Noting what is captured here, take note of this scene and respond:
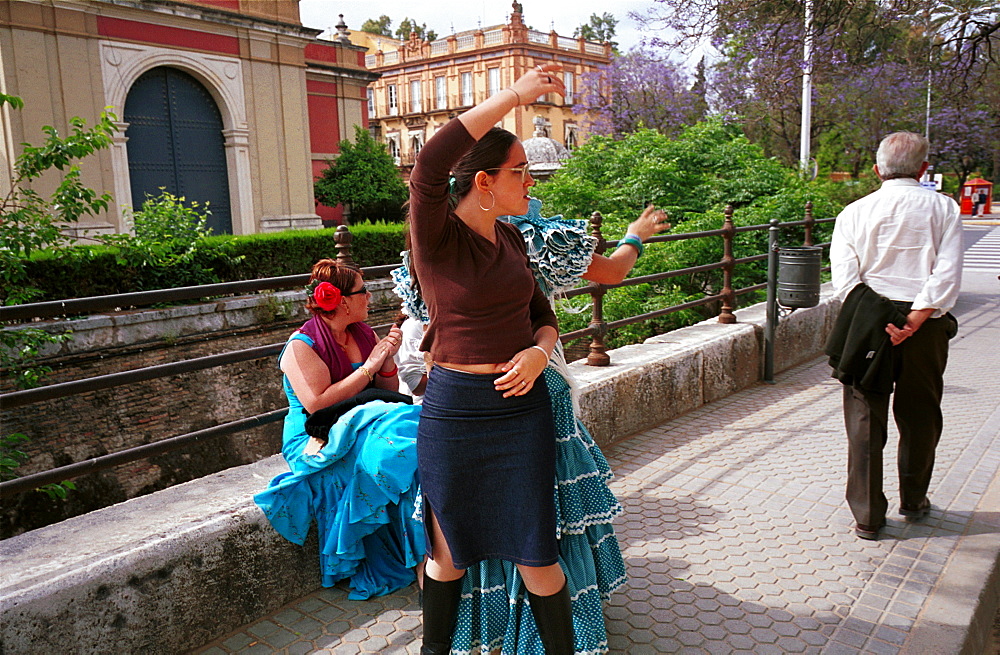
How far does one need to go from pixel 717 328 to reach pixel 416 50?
50062mm

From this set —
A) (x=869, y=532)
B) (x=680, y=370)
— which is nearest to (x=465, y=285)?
(x=869, y=532)

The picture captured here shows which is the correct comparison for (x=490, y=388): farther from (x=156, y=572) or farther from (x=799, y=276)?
(x=799, y=276)

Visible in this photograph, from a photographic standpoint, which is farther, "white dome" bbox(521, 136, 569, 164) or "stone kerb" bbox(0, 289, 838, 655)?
"white dome" bbox(521, 136, 569, 164)

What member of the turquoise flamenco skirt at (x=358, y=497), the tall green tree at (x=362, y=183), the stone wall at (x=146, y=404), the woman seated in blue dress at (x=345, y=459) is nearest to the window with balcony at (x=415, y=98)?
the tall green tree at (x=362, y=183)

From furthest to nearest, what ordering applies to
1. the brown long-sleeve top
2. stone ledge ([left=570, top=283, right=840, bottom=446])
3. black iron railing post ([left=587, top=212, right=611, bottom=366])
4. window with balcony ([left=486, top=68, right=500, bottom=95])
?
1. window with balcony ([left=486, top=68, right=500, bottom=95])
2. black iron railing post ([left=587, top=212, right=611, bottom=366])
3. stone ledge ([left=570, top=283, right=840, bottom=446])
4. the brown long-sleeve top

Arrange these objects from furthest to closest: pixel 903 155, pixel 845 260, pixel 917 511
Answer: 1. pixel 917 511
2. pixel 845 260
3. pixel 903 155

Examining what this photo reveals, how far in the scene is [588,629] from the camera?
2574mm

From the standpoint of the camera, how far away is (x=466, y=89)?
164 feet

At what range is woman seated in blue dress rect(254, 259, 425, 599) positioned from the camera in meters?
3.09

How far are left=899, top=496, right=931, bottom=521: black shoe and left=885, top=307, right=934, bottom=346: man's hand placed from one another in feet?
2.94

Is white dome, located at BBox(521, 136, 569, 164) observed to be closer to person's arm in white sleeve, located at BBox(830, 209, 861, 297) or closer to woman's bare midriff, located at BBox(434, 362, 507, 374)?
person's arm in white sleeve, located at BBox(830, 209, 861, 297)

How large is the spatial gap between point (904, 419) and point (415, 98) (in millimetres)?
52125

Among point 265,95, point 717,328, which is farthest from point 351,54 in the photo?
point 717,328


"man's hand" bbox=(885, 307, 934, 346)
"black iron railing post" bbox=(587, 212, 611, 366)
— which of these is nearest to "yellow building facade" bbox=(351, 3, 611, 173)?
"black iron railing post" bbox=(587, 212, 611, 366)
